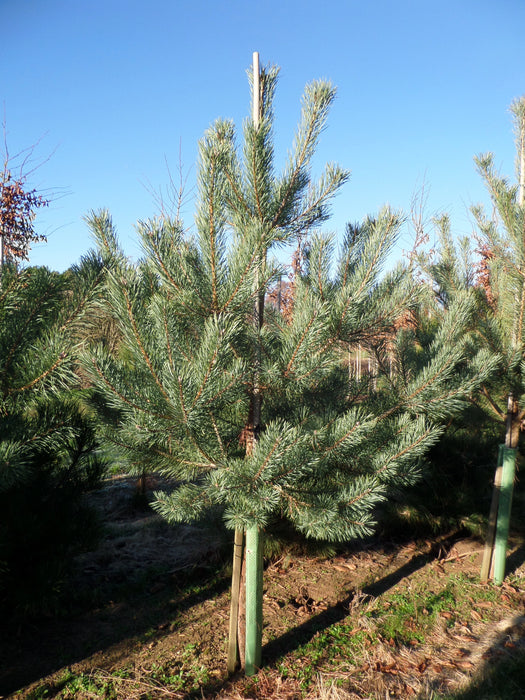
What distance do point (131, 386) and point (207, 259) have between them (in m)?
0.82

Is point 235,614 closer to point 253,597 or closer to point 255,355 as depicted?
point 253,597

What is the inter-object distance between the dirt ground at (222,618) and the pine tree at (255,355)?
0.66 meters

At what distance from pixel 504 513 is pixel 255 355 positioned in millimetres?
3497

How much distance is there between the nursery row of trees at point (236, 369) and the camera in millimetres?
2467

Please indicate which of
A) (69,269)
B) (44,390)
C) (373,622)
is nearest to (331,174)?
(69,269)

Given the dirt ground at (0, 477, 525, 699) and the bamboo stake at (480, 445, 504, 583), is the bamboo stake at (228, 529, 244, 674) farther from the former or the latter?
the bamboo stake at (480, 445, 504, 583)

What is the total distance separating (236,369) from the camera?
7.83 ft

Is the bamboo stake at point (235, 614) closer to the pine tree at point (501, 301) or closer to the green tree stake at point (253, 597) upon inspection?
the green tree stake at point (253, 597)

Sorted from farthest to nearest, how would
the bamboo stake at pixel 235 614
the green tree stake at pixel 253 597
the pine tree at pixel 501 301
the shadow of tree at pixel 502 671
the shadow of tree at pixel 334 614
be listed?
1. the pine tree at pixel 501 301
2. the shadow of tree at pixel 334 614
3. the bamboo stake at pixel 235 614
4. the green tree stake at pixel 253 597
5. the shadow of tree at pixel 502 671

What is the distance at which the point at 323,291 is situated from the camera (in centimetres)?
300

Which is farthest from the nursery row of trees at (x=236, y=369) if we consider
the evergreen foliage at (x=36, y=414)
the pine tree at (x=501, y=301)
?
the pine tree at (x=501, y=301)

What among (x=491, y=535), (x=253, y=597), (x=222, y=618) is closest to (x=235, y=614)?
(x=253, y=597)

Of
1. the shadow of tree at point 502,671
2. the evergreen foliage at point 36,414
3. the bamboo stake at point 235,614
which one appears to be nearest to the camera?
the evergreen foliage at point 36,414

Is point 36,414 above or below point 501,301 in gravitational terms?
below
